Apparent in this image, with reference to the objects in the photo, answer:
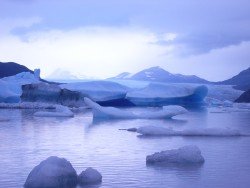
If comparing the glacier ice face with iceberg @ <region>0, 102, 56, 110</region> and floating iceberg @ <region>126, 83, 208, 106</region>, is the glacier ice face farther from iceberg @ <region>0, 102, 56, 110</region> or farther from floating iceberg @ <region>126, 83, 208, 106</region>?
iceberg @ <region>0, 102, 56, 110</region>

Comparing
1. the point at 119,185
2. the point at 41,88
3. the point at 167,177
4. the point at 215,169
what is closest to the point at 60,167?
the point at 119,185

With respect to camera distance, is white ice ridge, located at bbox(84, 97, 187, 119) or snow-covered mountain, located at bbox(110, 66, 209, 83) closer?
white ice ridge, located at bbox(84, 97, 187, 119)

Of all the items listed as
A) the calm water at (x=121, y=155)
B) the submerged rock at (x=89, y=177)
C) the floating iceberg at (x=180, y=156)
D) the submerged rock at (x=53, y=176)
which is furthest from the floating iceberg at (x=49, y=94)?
the submerged rock at (x=53, y=176)

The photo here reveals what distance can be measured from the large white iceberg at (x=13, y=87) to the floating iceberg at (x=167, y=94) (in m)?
5.51

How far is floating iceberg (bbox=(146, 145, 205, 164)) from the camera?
23.9 ft

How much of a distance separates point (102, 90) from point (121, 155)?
16814 mm

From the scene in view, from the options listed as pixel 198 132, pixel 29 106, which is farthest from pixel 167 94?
pixel 198 132

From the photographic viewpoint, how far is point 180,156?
729cm

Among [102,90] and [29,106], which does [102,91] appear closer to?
[102,90]

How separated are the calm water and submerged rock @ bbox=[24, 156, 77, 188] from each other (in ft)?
0.98

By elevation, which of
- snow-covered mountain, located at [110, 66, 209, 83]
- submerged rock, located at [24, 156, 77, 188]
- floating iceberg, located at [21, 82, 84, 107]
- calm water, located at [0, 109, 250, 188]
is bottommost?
calm water, located at [0, 109, 250, 188]

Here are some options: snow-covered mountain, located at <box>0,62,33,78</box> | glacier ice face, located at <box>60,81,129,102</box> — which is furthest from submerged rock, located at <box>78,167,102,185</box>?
snow-covered mountain, located at <box>0,62,33,78</box>

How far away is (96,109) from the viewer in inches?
659

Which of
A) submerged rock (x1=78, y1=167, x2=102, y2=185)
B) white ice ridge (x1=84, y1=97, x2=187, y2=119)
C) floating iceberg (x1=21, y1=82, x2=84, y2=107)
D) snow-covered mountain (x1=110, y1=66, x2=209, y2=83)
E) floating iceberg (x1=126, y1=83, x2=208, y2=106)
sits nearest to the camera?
submerged rock (x1=78, y1=167, x2=102, y2=185)
